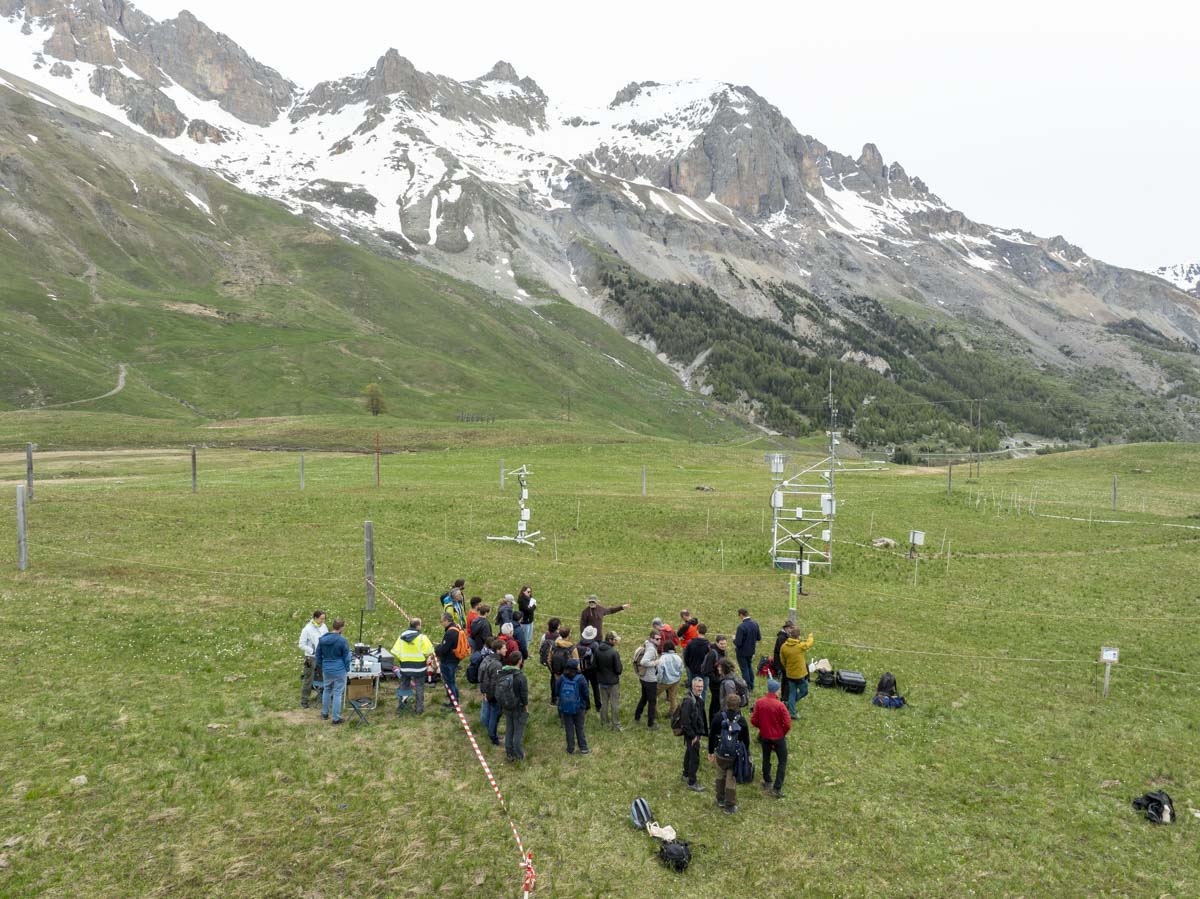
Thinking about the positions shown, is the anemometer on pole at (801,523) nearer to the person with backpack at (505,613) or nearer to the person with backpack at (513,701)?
the person with backpack at (505,613)

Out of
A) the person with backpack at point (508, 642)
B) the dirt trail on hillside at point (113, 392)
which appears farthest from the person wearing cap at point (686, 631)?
the dirt trail on hillside at point (113, 392)

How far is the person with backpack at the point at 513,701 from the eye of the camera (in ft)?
51.0

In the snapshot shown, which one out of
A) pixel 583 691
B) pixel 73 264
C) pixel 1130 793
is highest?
pixel 73 264

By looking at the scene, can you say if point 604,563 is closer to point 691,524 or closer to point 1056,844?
point 691,524

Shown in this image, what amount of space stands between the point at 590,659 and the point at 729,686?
4.05 metres

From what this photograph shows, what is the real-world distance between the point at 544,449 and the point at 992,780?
2573 inches

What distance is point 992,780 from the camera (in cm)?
1612

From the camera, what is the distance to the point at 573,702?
16.2 meters

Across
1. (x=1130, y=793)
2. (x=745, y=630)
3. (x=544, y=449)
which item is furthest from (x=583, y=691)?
(x=544, y=449)

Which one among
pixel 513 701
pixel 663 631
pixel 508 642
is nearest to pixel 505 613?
pixel 508 642

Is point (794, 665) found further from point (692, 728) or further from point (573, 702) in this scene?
point (573, 702)

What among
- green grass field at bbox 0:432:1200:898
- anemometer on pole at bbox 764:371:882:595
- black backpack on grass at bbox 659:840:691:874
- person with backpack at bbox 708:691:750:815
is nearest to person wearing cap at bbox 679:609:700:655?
green grass field at bbox 0:432:1200:898

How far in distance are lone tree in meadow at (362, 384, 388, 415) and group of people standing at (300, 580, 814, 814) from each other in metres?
117

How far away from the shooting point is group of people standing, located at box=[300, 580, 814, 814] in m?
15.1
